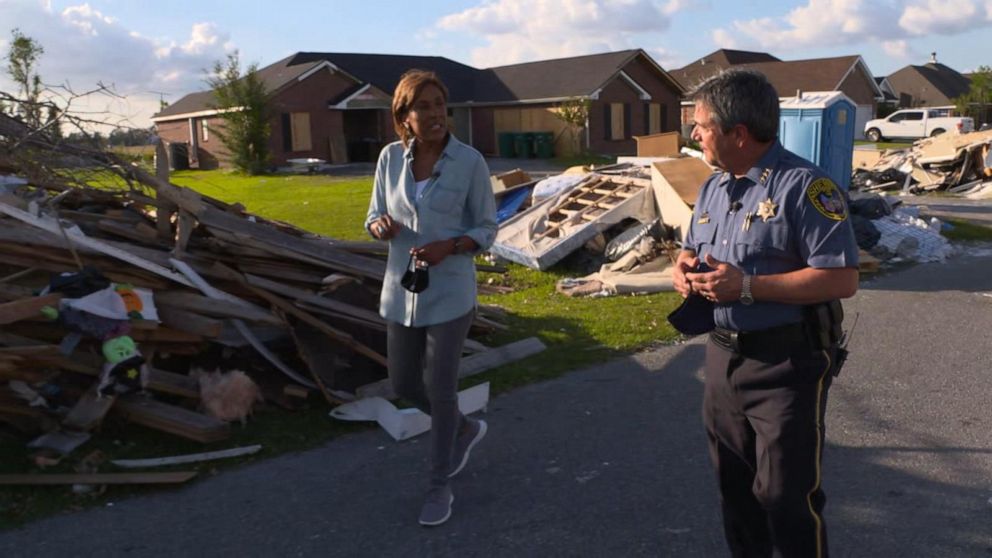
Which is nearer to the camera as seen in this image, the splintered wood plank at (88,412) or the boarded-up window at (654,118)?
the splintered wood plank at (88,412)

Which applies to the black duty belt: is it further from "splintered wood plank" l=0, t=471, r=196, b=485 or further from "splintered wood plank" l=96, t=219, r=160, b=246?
"splintered wood plank" l=96, t=219, r=160, b=246

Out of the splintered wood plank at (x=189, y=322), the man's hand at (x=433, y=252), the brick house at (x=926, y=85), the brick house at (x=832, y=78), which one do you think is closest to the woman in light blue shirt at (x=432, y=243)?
the man's hand at (x=433, y=252)

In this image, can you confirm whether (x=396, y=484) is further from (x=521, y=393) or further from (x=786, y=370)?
(x=786, y=370)

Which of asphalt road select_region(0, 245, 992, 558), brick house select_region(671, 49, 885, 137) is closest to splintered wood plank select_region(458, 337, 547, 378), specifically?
asphalt road select_region(0, 245, 992, 558)

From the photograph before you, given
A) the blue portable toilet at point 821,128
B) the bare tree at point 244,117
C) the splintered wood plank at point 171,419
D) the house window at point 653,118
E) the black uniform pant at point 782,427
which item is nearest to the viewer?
the black uniform pant at point 782,427

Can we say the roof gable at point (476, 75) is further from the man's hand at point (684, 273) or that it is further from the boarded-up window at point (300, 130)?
the man's hand at point (684, 273)

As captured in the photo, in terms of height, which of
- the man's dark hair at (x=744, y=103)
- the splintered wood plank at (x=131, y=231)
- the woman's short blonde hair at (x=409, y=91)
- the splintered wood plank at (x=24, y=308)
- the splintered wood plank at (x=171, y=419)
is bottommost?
the splintered wood plank at (x=171, y=419)

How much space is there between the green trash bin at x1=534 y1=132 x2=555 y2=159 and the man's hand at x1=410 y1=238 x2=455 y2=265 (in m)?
35.6

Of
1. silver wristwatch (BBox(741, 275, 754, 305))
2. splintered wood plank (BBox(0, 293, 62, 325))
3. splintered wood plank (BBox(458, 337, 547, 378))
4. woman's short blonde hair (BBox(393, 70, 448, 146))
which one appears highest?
woman's short blonde hair (BBox(393, 70, 448, 146))

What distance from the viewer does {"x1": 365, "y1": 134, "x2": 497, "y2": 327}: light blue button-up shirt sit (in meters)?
3.86

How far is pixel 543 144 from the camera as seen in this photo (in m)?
38.9

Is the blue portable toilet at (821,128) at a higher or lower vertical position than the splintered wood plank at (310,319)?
higher

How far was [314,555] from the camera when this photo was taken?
373 centimetres

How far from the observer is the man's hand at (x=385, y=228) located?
151 inches
